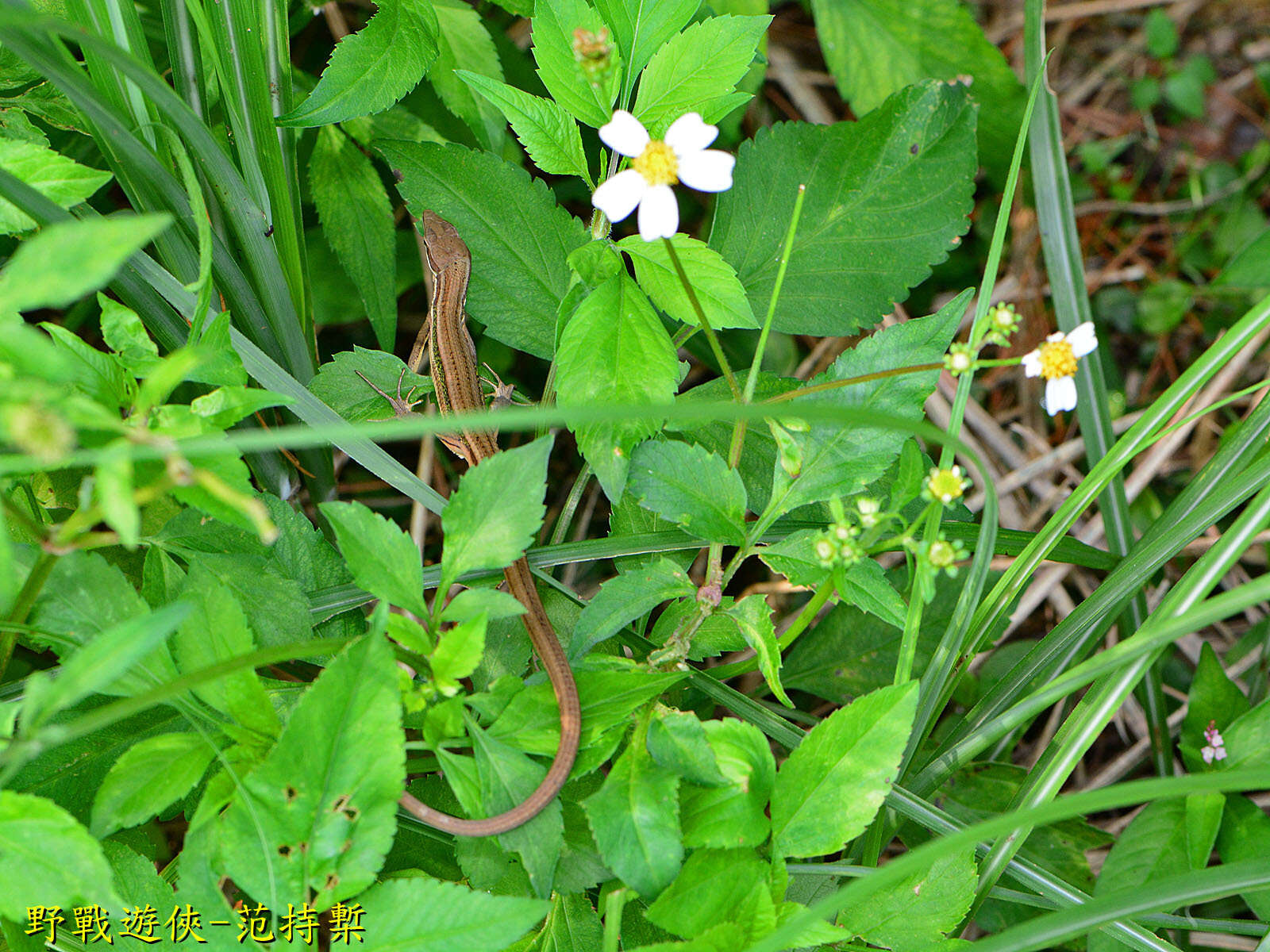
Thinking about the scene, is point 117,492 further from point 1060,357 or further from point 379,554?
point 1060,357

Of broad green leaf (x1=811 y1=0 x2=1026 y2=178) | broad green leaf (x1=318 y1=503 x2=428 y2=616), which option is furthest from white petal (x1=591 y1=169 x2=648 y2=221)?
broad green leaf (x1=811 y1=0 x2=1026 y2=178)

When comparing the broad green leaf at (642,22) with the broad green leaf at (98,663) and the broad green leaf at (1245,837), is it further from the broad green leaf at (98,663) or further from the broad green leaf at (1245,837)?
the broad green leaf at (1245,837)

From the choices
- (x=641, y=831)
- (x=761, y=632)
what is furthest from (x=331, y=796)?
(x=761, y=632)

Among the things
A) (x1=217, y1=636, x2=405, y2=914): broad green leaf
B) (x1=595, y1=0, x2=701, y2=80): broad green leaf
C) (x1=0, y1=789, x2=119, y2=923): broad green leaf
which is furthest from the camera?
(x1=595, y1=0, x2=701, y2=80): broad green leaf

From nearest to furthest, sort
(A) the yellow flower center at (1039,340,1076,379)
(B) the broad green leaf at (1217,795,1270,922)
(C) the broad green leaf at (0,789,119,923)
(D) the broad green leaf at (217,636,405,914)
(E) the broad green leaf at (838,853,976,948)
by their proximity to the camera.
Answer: (C) the broad green leaf at (0,789,119,923), (D) the broad green leaf at (217,636,405,914), (A) the yellow flower center at (1039,340,1076,379), (E) the broad green leaf at (838,853,976,948), (B) the broad green leaf at (1217,795,1270,922)

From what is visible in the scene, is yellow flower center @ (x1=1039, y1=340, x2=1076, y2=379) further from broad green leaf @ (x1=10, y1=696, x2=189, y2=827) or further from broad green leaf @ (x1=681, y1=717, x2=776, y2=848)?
broad green leaf @ (x1=10, y1=696, x2=189, y2=827)

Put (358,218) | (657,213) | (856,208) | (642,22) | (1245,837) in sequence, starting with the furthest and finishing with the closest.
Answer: (358,218) → (856,208) → (1245,837) → (642,22) → (657,213)
